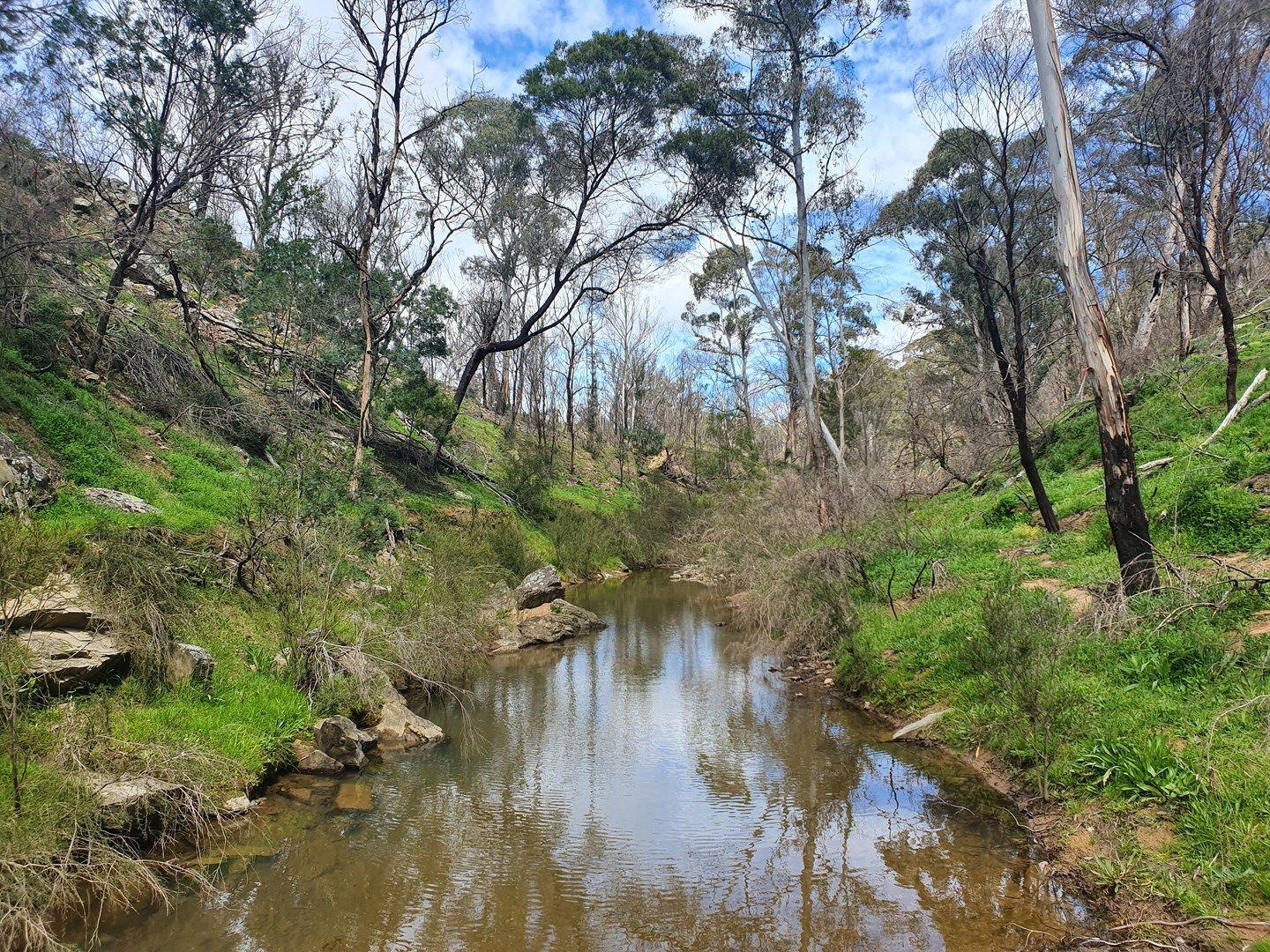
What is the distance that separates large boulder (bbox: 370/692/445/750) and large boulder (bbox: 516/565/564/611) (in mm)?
6462

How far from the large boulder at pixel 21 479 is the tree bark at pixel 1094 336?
11294 millimetres

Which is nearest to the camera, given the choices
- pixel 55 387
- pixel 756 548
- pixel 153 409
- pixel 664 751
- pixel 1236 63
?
pixel 664 751

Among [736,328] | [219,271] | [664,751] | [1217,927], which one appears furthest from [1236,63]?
[736,328]

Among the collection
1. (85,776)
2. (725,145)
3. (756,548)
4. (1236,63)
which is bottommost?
(85,776)

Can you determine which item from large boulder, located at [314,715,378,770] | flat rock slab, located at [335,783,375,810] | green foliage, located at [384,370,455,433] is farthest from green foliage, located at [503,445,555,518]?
flat rock slab, located at [335,783,375,810]

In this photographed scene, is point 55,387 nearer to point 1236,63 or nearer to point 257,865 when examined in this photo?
point 257,865

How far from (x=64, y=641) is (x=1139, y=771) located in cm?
874

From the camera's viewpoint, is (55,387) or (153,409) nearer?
(55,387)

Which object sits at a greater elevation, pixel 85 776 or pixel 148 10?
pixel 148 10

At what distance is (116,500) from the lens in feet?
31.0

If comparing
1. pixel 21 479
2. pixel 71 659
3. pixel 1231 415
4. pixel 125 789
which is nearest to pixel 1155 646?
pixel 1231 415

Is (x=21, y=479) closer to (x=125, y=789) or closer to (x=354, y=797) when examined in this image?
(x=125, y=789)

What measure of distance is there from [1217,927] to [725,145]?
17.4 meters

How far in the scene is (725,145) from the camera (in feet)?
57.8
